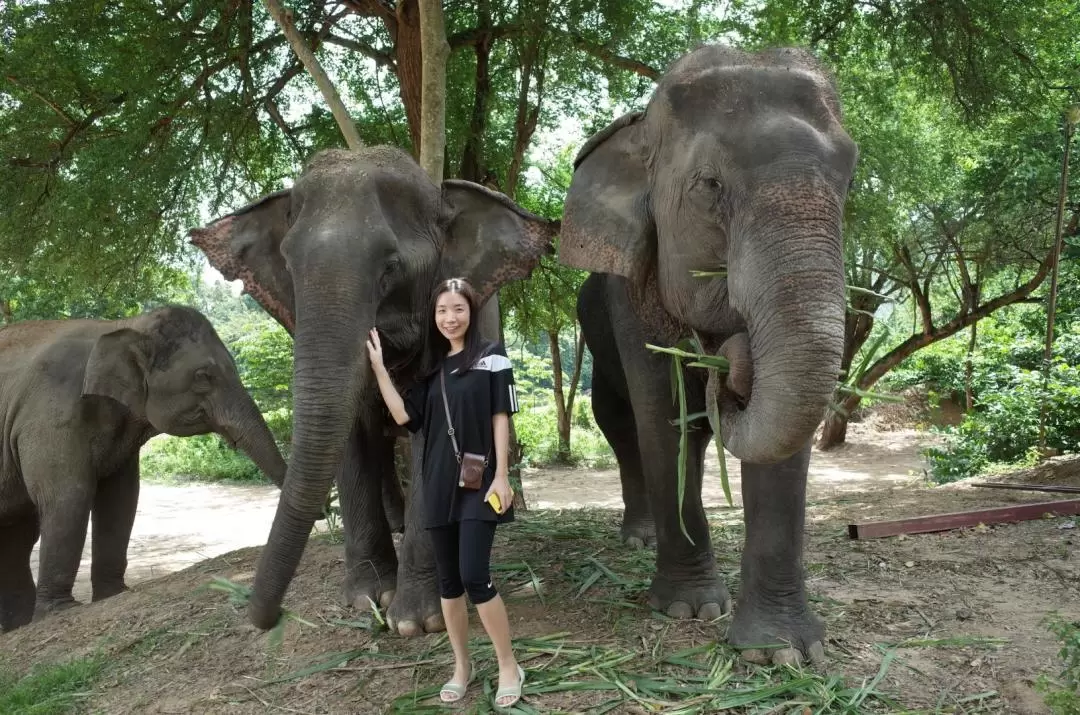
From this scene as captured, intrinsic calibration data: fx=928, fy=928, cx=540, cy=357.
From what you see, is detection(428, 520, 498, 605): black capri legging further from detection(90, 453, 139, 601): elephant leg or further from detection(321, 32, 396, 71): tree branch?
detection(321, 32, 396, 71): tree branch

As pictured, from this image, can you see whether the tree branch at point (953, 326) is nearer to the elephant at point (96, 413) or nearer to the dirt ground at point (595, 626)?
the dirt ground at point (595, 626)

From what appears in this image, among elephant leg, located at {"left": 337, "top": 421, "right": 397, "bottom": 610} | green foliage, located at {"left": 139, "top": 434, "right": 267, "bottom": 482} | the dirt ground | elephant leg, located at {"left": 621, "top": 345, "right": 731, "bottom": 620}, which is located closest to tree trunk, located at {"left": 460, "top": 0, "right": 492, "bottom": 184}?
the dirt ground

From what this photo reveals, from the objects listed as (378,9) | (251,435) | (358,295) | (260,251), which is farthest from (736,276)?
(378,9)

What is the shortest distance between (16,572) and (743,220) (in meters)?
7.71

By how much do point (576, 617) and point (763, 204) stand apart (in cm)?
225

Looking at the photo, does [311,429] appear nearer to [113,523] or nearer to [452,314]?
[452,314]

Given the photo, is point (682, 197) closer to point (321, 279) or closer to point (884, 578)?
point (321, 279)

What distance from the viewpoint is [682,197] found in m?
3.86

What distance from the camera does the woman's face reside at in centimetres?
369

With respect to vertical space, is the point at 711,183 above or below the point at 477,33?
below

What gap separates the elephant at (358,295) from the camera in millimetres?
3867

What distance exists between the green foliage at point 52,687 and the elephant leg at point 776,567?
126 inches

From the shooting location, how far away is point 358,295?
4117mm

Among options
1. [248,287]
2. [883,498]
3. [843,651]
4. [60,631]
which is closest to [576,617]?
[843,651]
